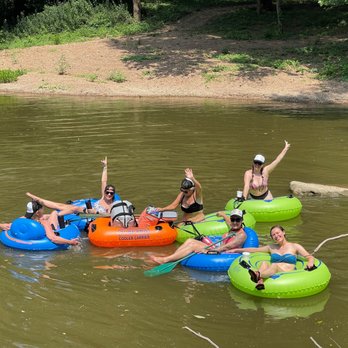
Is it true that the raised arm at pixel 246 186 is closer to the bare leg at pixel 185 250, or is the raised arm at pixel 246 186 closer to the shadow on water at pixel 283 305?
the bare leg at pixel 185 250

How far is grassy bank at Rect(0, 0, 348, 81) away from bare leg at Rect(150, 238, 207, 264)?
18305mm

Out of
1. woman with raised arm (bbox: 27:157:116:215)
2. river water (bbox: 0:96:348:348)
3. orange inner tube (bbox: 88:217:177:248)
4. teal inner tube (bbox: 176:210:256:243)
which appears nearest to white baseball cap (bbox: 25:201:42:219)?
river water (bbox: 0:96:348:348)

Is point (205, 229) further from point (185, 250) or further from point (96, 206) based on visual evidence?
point (96, 206)

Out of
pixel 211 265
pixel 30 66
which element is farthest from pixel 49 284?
pixel 30 66

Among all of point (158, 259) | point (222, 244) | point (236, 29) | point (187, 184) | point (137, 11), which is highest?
point (137, 11)

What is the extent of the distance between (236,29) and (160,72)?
7.06 metres

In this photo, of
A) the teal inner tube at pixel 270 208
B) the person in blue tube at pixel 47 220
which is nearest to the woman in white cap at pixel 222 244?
the person in blue tube at pixel 47 220

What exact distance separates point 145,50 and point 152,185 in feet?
61.3

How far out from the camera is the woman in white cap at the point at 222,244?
890 cm

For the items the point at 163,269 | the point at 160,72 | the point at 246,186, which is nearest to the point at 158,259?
the point at 163,269

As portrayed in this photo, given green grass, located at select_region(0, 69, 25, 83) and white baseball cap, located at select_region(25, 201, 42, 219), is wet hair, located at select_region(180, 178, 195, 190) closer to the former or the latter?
white baseball cap, located at select_region(25, 201, 42, 219)

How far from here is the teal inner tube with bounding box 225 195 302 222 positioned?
10.9 meters

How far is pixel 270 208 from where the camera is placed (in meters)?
11.0

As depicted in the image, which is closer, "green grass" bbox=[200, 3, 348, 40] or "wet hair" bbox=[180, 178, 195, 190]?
"wet hair" bbox=[180, 178, 195, 190]
